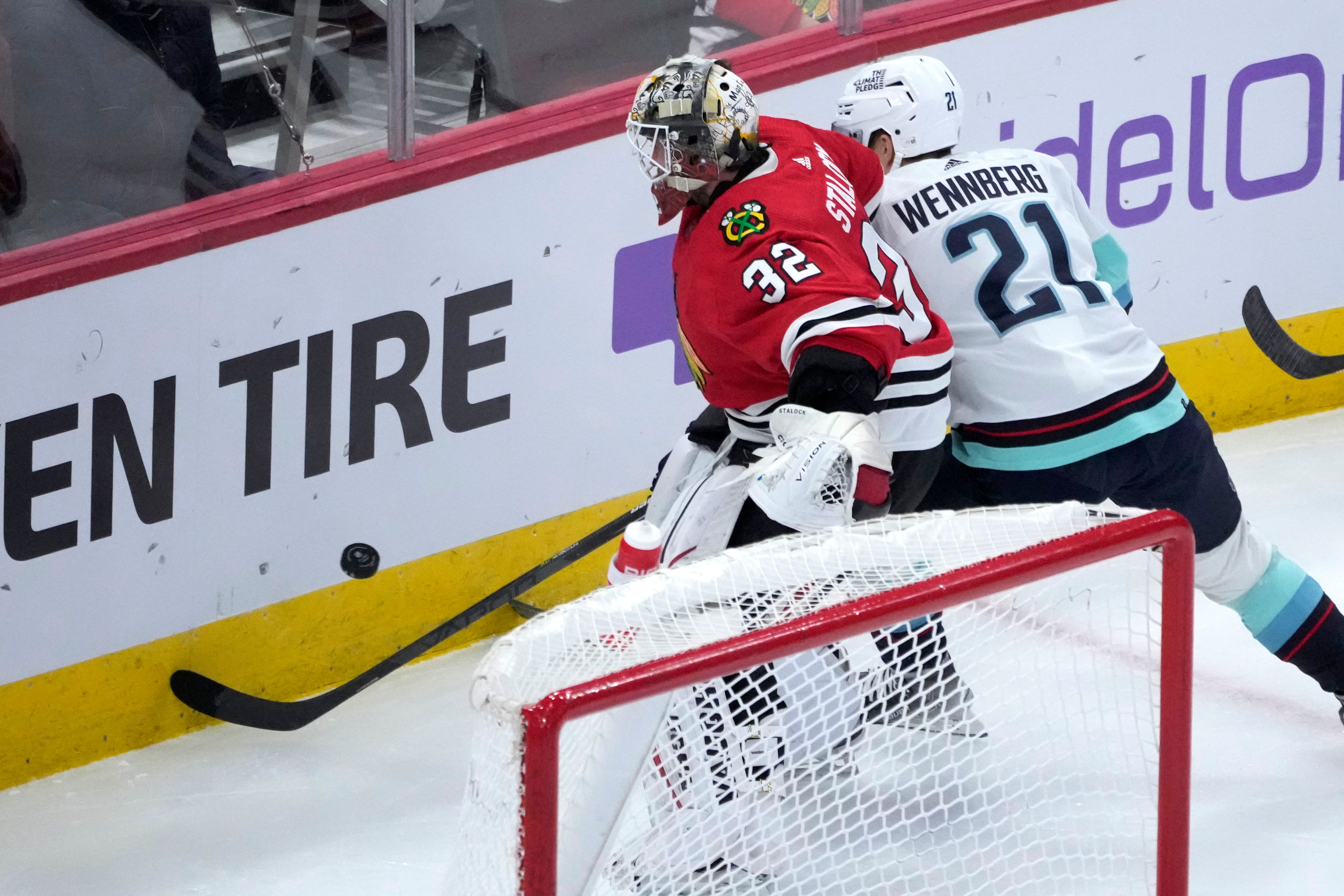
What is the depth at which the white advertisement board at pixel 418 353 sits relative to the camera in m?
2.71

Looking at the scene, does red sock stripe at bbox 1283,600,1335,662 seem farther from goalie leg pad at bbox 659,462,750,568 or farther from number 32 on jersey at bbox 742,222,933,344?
goalie leg pad at bbox 659,462,750,568

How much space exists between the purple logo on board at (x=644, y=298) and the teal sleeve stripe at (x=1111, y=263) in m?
0.90

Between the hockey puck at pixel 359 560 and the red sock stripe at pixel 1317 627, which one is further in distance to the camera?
the hockey puck at pixel 359 560

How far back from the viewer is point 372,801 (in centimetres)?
266

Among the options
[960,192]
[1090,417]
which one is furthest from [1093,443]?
[960,192]

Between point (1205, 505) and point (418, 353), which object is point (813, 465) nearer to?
point (1205, 505)

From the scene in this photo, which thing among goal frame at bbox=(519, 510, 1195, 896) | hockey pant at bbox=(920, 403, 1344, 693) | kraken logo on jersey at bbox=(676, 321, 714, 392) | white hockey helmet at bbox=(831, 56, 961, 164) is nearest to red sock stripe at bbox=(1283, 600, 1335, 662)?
hockey pant at bbox=(920, 403, 1344, 693)

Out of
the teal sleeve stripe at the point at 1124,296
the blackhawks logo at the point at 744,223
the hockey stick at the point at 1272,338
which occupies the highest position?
the blackhawks logo at the point at 744,223

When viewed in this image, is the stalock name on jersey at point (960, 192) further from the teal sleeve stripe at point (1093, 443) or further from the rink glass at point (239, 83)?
the rink glass at point (239, 83)

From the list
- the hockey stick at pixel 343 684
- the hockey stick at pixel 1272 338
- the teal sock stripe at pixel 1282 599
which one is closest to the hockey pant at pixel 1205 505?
the teal sock stripe at pixel 1282 599

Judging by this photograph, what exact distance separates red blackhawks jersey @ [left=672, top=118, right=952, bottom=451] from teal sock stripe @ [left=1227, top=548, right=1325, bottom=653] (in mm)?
578

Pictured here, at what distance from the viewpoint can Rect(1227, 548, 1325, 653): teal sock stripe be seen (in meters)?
2.47

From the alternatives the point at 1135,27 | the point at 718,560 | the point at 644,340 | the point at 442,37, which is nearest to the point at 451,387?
the point at 644,340

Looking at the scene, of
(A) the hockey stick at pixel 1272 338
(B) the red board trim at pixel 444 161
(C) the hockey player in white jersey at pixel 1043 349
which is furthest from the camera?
(A) the hockey stick at pixel 1272 338
